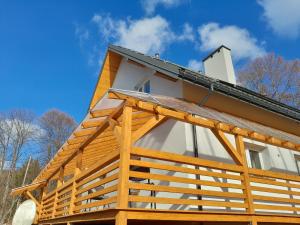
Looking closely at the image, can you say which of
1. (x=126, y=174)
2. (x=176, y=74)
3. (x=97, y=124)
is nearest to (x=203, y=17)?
(x=176, y=74)

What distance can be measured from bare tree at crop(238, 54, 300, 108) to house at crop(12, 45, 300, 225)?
525 inches

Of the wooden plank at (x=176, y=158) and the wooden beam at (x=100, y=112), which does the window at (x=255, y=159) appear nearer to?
the wooden plank at (x=176, y=158)

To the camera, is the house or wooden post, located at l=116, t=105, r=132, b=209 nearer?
wooden post, located at l=116, t=105, r=132, b=209

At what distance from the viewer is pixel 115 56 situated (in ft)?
42.2

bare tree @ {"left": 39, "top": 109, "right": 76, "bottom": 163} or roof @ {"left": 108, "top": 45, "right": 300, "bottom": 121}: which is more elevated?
bare tree @ {"left": 39, "top": 109, "right": 76, "bottom": 163}

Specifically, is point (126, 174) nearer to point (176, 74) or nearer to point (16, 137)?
point (176, 74)

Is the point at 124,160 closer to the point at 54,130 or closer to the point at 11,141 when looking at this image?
the point at 11,141

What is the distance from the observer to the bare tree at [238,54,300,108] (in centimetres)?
2344

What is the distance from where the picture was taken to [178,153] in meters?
7.55

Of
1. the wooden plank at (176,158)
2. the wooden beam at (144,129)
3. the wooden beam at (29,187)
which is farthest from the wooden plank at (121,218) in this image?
the wooden beam at (29,187)

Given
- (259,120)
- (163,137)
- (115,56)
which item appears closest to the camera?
(163,137)

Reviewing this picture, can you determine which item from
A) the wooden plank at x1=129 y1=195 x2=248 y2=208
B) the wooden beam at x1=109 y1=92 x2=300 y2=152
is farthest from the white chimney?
the wooden plank at x1=129 y1=195 x2=248 y2=208

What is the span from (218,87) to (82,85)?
75.0ft

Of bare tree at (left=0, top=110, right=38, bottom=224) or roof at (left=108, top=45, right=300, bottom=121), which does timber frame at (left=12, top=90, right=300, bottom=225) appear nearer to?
roof at (left=108, top=45, right=300, bottom=121)
